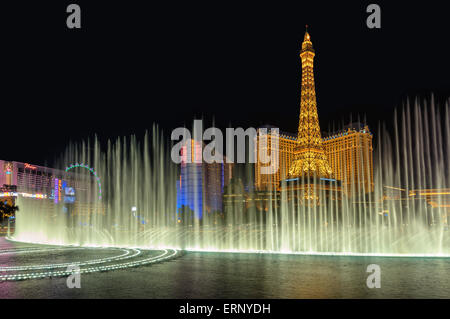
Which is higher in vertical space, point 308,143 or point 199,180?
point 308,143

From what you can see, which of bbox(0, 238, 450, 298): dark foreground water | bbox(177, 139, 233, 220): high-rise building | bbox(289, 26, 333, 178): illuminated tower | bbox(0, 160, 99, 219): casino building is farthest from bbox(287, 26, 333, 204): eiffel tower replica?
bbox(0, 238, 450, 298): dark foreground water

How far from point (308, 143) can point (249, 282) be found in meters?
85.5

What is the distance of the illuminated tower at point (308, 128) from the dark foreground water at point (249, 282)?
262 ft

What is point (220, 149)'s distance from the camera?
12019 centimetres

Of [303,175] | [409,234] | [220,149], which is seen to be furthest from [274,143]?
[409,234]

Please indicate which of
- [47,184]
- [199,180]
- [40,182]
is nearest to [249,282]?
[199,180]

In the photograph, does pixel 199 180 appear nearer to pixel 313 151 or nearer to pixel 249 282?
pixel 313 151

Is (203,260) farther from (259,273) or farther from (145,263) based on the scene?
(259,273)

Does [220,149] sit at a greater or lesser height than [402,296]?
greater

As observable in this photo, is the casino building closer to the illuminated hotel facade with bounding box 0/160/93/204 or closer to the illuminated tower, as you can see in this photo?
the illuminated hotel facade with bounding box 0/160/93/204

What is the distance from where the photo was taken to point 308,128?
3676 inches

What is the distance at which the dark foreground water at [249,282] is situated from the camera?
853cm
